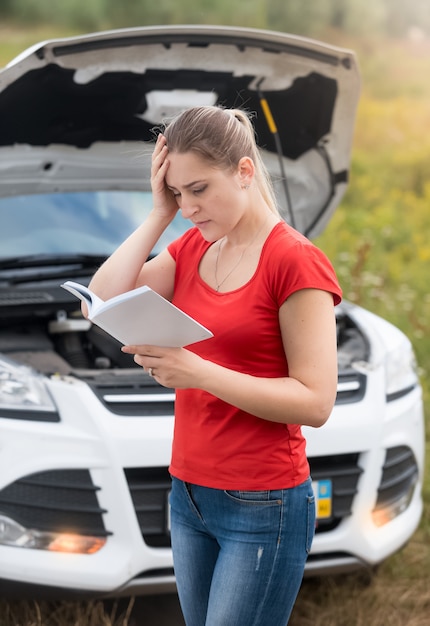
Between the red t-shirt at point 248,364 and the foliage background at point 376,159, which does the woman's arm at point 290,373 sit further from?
the foliage background at point 376,159

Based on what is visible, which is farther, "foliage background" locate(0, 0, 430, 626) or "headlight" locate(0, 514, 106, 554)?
"foliage background" locate(0, 0, 430, 626)

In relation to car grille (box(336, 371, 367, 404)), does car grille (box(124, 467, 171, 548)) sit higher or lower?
lower

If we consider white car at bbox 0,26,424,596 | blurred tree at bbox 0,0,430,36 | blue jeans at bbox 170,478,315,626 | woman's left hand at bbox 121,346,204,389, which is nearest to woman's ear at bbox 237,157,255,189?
woman's left hand at bbox 121,346,204,389

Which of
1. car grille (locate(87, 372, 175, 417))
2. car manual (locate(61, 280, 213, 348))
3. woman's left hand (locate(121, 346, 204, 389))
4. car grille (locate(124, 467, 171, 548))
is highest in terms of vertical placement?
car manual (locate(61, 280, 213, 348))

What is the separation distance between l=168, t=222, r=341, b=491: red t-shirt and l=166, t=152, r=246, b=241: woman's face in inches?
3.9

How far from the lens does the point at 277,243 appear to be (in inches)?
70.0

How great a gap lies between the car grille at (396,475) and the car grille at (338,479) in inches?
5.4

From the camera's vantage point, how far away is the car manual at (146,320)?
1.58 m

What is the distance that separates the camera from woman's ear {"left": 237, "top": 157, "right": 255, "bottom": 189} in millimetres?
1824

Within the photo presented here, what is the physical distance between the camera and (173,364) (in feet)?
5.52

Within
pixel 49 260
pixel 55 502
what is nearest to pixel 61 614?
pixel 55 502

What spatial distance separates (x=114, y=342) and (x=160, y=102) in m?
0.96

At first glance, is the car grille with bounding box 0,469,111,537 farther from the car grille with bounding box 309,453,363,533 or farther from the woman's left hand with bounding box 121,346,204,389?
the woman's left hand with bounding box 121,346,204,389

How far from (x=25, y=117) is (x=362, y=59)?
48.1ft
